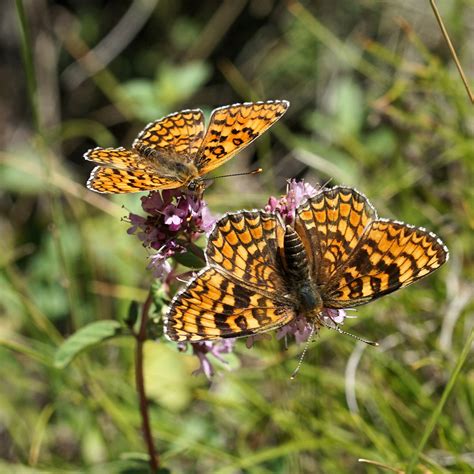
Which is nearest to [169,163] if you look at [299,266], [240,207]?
[299,266]

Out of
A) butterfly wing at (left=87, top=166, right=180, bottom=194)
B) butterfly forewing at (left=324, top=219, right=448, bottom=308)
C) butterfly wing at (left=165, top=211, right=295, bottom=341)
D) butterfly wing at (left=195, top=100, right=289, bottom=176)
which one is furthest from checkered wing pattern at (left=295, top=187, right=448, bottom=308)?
butterfly wing at (left=87, top=166, right=180, bottom=194)

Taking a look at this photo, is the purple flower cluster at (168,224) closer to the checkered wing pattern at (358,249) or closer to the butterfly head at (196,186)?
the butterfly head at (196,186)

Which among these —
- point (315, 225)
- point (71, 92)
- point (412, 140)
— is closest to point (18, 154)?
point (71, 92)

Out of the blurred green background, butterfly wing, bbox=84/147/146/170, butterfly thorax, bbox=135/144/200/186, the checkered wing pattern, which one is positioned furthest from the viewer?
the blurred green background

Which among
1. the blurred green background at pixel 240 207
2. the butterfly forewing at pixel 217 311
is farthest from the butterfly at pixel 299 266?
the blurred green background at pixel 240 207

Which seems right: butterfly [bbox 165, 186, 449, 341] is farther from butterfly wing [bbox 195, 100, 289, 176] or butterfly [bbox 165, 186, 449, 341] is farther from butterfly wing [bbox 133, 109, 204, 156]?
butterfly wing [bbox 133, 109, 204, 156]
